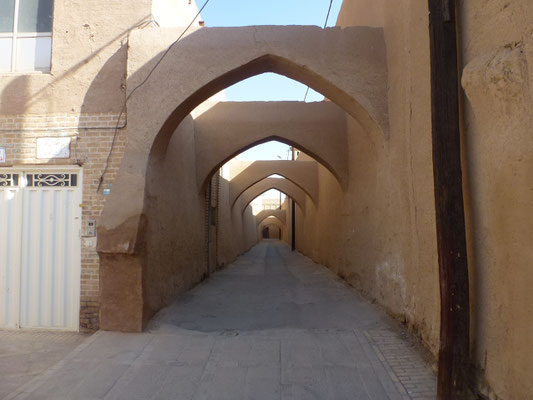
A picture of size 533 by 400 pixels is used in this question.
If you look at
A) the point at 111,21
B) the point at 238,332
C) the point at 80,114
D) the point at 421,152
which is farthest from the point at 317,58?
the point at 238,332

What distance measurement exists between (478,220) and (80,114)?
4.75m

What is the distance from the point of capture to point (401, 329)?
4328mm

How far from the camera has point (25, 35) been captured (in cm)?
564

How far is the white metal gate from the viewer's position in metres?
5.17

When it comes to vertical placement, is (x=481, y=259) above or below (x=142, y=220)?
below

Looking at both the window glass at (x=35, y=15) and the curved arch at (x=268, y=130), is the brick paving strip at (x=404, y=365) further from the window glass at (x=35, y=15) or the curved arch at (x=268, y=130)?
the window glass at (x=35, y=15)

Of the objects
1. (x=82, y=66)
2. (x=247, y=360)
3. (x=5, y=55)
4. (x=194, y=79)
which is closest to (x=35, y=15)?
(x=5, y=55)

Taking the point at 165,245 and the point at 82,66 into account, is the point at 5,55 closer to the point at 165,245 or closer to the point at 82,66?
the point at 82,66

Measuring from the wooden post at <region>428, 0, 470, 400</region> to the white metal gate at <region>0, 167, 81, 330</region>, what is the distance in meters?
4.32

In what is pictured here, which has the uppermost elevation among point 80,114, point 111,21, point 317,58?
point 111,21

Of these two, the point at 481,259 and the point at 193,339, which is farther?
the point at 193,339

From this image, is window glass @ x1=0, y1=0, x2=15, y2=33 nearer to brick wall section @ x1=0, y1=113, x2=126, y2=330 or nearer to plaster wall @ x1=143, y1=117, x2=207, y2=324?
brick wall section @ x1=0, y1=113, x2=126, y2=330

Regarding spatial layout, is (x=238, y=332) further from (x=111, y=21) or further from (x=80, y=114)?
(x=111, y=21)

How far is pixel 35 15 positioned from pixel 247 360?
5539 mm
